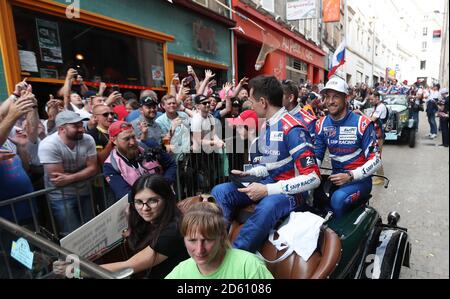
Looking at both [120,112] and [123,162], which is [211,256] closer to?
[123,162]

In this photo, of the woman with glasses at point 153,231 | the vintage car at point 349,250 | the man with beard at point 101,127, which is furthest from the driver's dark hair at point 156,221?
the man with beard at point 101,127

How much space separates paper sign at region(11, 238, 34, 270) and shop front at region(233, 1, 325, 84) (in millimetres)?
9103

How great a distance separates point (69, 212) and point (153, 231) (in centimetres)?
125

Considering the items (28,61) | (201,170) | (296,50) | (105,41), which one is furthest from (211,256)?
(296,50)

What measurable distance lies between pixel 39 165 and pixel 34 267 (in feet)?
5.82

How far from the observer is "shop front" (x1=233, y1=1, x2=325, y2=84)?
12930mm

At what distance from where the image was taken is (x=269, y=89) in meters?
2.42

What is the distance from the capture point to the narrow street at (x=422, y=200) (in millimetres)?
695

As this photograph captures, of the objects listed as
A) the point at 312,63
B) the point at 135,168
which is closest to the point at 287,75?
the point at 312,63

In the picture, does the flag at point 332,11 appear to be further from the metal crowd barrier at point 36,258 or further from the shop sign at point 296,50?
the metal crowd barrier at point 36,258

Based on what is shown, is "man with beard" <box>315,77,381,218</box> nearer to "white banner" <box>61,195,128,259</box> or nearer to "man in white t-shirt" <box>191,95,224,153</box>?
"man in white t-shirt" <box>191,95,224,153</box>

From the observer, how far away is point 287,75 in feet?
60.1

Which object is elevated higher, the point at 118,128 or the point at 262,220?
the point at 118,128

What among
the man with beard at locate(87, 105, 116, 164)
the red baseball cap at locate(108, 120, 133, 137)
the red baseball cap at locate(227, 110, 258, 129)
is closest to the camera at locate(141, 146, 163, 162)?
the red baseball cap at locate(108, 120, 133, 137)
